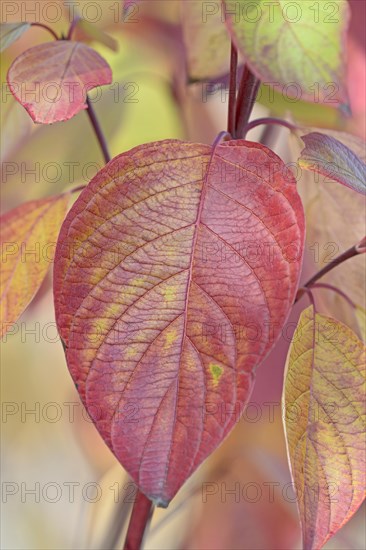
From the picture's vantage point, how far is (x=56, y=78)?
1.36 feet

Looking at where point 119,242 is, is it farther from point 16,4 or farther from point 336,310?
point 16,4

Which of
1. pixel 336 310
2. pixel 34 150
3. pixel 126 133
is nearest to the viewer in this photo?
pixel 336 310

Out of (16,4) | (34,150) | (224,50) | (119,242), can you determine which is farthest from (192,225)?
(16,4)

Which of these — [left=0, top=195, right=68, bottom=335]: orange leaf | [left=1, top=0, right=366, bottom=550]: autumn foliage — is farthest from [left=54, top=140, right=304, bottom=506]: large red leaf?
[left=0, top=195, right=68, bottom=335]: orange leaf

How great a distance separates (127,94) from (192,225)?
50cm

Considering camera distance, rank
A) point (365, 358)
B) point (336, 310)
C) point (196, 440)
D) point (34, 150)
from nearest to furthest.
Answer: point (196, 440)
point (365, 358)
point (336, 310)
point (34, 150)

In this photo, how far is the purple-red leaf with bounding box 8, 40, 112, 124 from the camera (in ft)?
1.29

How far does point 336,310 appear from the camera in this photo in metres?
0.55

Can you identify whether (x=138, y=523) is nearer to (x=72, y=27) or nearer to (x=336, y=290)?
(x=336, y=290)

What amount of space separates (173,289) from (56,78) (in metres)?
0.15

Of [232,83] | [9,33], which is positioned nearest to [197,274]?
[232,83]

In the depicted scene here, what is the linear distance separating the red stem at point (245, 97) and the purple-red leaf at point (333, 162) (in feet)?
0.19

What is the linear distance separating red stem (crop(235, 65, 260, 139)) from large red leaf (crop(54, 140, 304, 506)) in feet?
0.22

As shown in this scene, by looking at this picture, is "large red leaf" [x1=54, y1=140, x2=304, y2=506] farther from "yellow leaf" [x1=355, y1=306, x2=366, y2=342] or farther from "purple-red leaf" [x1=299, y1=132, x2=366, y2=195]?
"yellow leaf" [x1=355, y1=306, x2=366, y2=342]
